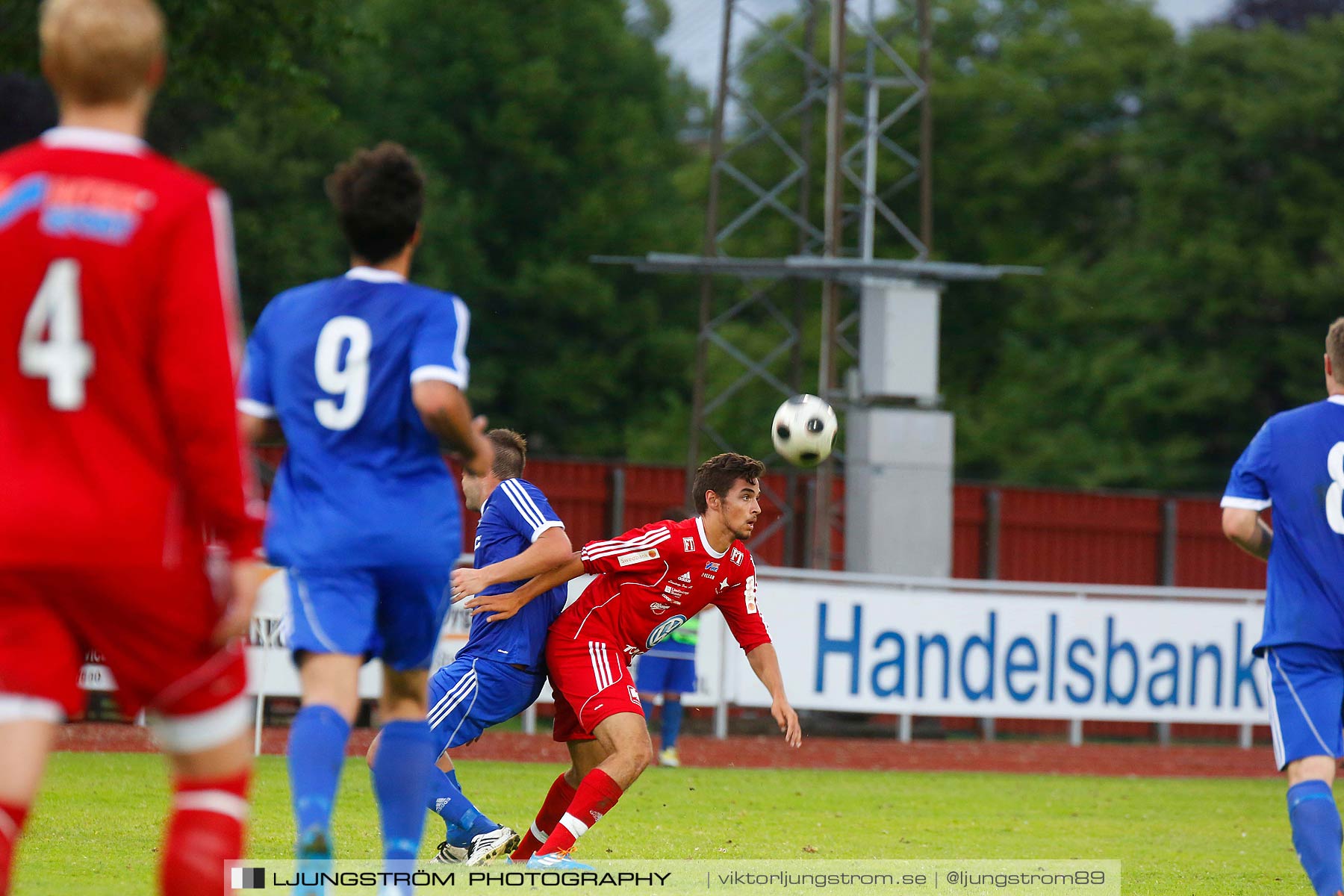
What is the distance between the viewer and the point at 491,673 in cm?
720

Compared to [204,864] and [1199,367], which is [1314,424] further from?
[1199,367]

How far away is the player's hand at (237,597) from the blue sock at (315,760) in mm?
1221

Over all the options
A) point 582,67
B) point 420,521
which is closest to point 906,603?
point 420,521

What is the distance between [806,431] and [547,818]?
13.4ft

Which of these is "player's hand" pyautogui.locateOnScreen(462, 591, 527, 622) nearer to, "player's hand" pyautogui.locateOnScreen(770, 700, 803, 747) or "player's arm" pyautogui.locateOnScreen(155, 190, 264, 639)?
"player's hand" pyautogui.locateOnScreen(770, 700, 803, 747)

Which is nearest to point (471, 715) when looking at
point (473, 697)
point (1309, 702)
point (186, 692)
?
point (473, 697)

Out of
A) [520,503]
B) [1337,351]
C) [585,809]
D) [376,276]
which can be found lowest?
[585,809]

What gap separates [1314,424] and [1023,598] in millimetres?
11427

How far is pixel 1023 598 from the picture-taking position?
17.1 m

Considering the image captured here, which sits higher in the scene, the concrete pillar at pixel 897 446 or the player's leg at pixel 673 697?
the concrete pillar at pixel 897 446

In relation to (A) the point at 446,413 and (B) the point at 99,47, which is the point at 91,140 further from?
(A) the point at 446,413

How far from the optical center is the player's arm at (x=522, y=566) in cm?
644

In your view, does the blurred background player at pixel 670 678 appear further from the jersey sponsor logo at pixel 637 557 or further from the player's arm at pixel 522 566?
the player's arm at pixel 522 566

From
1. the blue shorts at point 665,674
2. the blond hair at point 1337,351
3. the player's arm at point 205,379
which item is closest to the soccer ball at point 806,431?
the blue shorts at point 665,674
